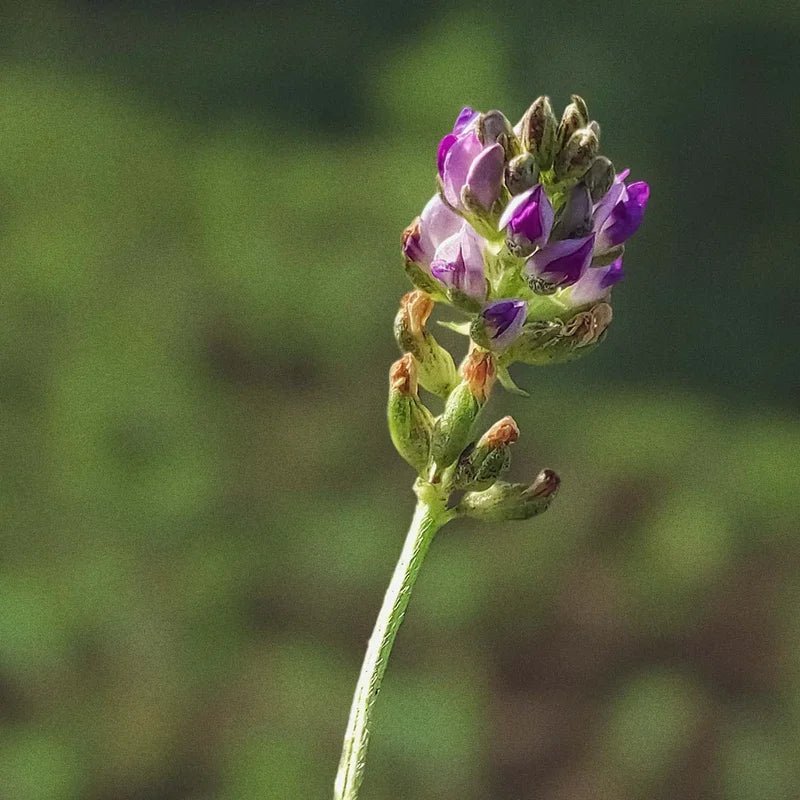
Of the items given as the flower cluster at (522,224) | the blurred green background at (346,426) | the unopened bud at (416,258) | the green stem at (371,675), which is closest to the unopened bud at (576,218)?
the flower cluster at (522,224)

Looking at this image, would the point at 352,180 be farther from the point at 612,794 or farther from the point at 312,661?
the point at 612,794

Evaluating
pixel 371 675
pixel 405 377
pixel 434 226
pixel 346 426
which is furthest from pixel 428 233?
pixel 346 426

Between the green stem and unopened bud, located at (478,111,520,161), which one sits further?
unopened bud, located at (478,111,520,161)

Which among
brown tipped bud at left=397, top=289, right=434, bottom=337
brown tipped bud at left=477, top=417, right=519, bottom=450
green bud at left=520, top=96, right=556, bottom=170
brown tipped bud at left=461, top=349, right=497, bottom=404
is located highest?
green bud at left=520, top=96, right=556, bottom=170

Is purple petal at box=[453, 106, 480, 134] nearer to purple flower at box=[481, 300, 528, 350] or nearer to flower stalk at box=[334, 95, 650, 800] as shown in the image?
flower stalk at box=[334, 95, 650, 800]

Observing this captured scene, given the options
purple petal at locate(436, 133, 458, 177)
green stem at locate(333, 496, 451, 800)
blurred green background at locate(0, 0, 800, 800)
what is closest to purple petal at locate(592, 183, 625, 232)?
purple petal at locate(436, 133, 458, 177)

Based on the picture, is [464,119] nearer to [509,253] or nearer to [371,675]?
[509,253]
